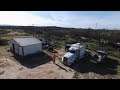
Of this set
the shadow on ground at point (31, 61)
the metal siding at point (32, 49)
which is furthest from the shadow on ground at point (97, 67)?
the metal siding at point (32, 49)

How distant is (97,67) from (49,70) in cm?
517

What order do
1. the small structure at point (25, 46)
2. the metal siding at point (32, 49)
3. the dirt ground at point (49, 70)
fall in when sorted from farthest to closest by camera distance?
the metal siding at point (32, 49) → the small structure at point (25, 46) → the dirt ground at point (49, 70)

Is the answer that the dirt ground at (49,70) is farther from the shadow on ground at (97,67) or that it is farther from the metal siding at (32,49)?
the metal siding at (32,49)

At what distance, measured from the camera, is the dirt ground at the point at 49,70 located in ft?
36.8

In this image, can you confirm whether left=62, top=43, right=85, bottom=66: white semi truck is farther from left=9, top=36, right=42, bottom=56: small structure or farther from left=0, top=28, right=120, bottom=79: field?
left=9, top=36, right=42, bottom=56: small structure

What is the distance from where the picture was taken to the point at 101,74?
12.2 metres

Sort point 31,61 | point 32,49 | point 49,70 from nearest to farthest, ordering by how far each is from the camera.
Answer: point 49,70, point 31,61, point 32,49

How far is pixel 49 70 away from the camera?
40.7 feet

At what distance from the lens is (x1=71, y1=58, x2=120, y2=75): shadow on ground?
1287 cm

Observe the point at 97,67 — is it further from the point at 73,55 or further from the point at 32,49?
the point at 32,49

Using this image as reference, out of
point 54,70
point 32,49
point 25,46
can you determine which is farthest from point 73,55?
point 25,46
